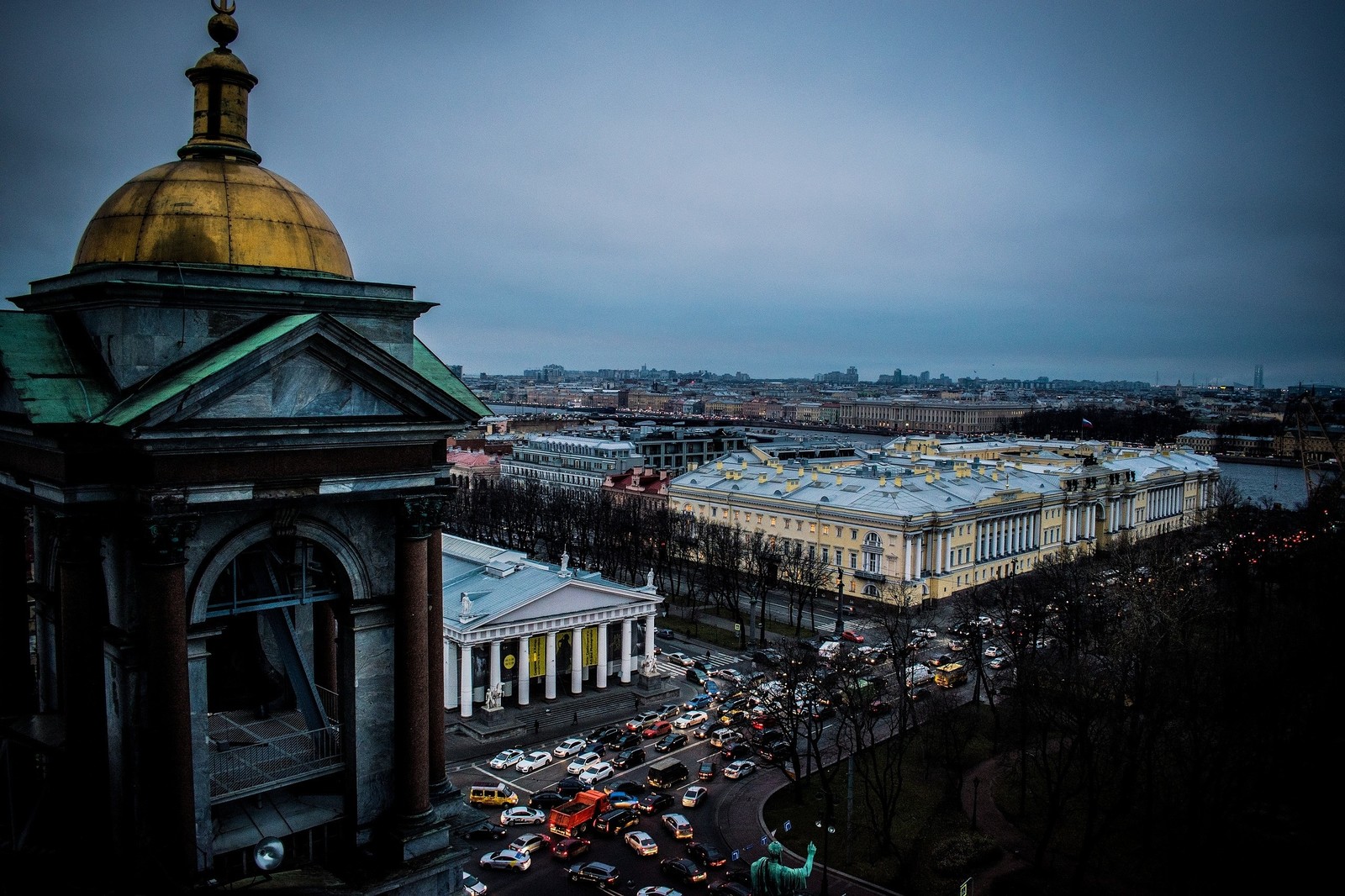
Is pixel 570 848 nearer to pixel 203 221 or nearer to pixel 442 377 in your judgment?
pixel 442 377

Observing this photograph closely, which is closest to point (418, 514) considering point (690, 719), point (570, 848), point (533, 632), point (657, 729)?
point (570, 848)

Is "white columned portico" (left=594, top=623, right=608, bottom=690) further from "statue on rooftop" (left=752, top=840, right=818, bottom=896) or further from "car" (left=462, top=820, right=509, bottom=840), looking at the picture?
"statue on rooftop" (left=752, top=840, right=818, bottom=896)

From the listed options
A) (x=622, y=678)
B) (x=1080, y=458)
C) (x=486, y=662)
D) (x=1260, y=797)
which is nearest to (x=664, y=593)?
(x=622, y=678)

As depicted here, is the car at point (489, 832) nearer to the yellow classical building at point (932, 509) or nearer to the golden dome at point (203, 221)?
the golden dome at point (203, 221)

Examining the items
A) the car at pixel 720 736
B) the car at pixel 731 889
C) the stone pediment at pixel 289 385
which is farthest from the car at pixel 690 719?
the stone pediment at pixel 289 385

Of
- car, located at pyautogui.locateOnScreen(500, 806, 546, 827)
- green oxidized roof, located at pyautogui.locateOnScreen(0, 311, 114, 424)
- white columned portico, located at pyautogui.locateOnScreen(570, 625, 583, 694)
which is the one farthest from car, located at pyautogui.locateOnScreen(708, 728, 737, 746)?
green oxidized roof, located at pyautogui.locateOnScreen(0, 311, 114, 424)
